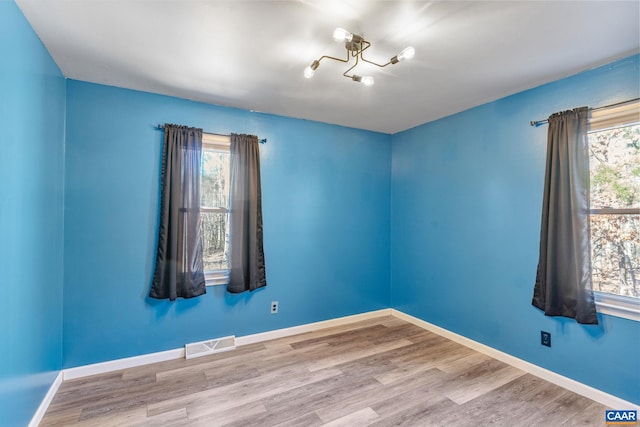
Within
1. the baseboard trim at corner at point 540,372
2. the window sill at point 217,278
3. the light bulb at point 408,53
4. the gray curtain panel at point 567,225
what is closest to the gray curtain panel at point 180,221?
the window sill at point 217,278

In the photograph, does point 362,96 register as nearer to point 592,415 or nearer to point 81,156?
point 81,156

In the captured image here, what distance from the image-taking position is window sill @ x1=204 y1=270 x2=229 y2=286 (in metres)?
3.07

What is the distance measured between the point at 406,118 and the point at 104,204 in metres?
3.25

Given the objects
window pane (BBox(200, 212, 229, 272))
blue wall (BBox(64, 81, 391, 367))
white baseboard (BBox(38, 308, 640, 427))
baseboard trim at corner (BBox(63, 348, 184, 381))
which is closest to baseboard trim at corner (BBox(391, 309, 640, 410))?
white baseboard (BBox(38, 308, 640, 427))

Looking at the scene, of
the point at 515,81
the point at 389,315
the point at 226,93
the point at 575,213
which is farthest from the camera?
the point at 389,315

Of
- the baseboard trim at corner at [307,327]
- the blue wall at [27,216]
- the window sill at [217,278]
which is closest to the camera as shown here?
the blue wall at [27,216]

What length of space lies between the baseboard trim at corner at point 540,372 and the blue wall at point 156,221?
963 millimetres

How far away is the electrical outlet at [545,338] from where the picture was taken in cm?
258

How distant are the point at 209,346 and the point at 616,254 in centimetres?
358

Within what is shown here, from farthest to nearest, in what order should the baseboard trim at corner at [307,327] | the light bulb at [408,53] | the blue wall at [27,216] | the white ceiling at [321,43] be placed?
the baseboard trim at corner at [307,327], the light bulb at [408,53], the white ceiling at [321,43], the blue wall at [27,216]

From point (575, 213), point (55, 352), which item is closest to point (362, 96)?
point (575, 213)

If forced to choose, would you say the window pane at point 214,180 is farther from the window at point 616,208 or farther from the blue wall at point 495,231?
the window at point 616,208

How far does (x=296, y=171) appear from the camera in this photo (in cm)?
359

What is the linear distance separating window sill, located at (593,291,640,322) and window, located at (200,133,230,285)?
10.5ft
